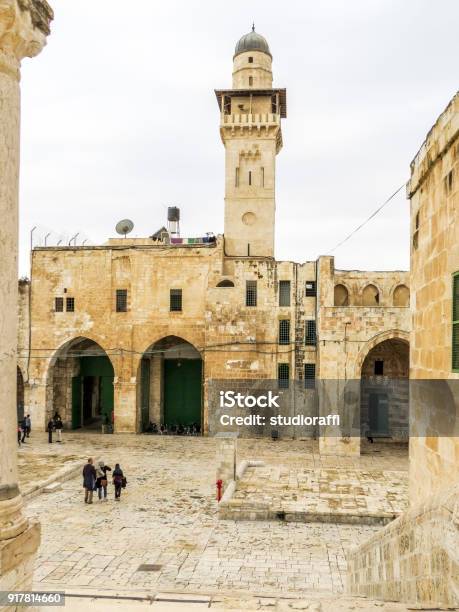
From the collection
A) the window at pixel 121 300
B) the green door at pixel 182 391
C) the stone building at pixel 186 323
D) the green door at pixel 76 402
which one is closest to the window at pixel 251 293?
the stone building at pixel 186 323

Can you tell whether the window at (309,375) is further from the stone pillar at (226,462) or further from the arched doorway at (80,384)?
the stone pillar at (226,462)

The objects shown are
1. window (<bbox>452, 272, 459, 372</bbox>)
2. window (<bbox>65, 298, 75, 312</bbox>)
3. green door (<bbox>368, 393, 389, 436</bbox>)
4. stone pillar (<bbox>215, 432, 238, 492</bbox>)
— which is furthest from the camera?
window (<bbox>65, 298, 75, 312</bbox>)

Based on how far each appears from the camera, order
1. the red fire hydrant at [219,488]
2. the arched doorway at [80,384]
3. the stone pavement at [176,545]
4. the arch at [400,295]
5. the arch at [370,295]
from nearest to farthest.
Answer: the stone pavement at [176,545] < the red fire hydrant at [219,488] < the arch at [400,295] < the arch at [370,295] < the arched doorway at [80,384]

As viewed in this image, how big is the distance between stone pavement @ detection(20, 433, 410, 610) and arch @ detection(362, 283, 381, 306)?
12.7m

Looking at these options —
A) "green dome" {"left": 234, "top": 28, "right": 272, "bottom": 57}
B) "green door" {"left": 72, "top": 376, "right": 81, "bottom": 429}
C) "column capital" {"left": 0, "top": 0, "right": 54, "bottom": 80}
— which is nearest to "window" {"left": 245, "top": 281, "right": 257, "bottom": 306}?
"green door" {"left": 72, "top": 376, "right": 81, "bottom": 429}

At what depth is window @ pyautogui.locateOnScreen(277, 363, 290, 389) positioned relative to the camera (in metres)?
26.4

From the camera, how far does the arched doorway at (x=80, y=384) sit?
2880 centimetres

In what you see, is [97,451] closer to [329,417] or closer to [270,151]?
[329,417]

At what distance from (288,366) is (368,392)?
428 cm

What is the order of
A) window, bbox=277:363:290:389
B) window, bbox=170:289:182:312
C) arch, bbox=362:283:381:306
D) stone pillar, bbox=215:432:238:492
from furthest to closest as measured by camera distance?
window, bbox=170:289:182:312, arch, bbox=362:283:381:306, window, bbox=277:363:290:389, stone pillar, bbox=215:432:238:492

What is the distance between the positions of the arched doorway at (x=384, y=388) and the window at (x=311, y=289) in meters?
3.95

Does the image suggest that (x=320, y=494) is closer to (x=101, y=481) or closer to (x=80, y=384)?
(x=101, y=481)

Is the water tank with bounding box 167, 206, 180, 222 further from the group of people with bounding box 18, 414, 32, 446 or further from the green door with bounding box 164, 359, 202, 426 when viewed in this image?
the group of people with bounding box 18, 414, 32, 446

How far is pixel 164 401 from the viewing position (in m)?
30.7
